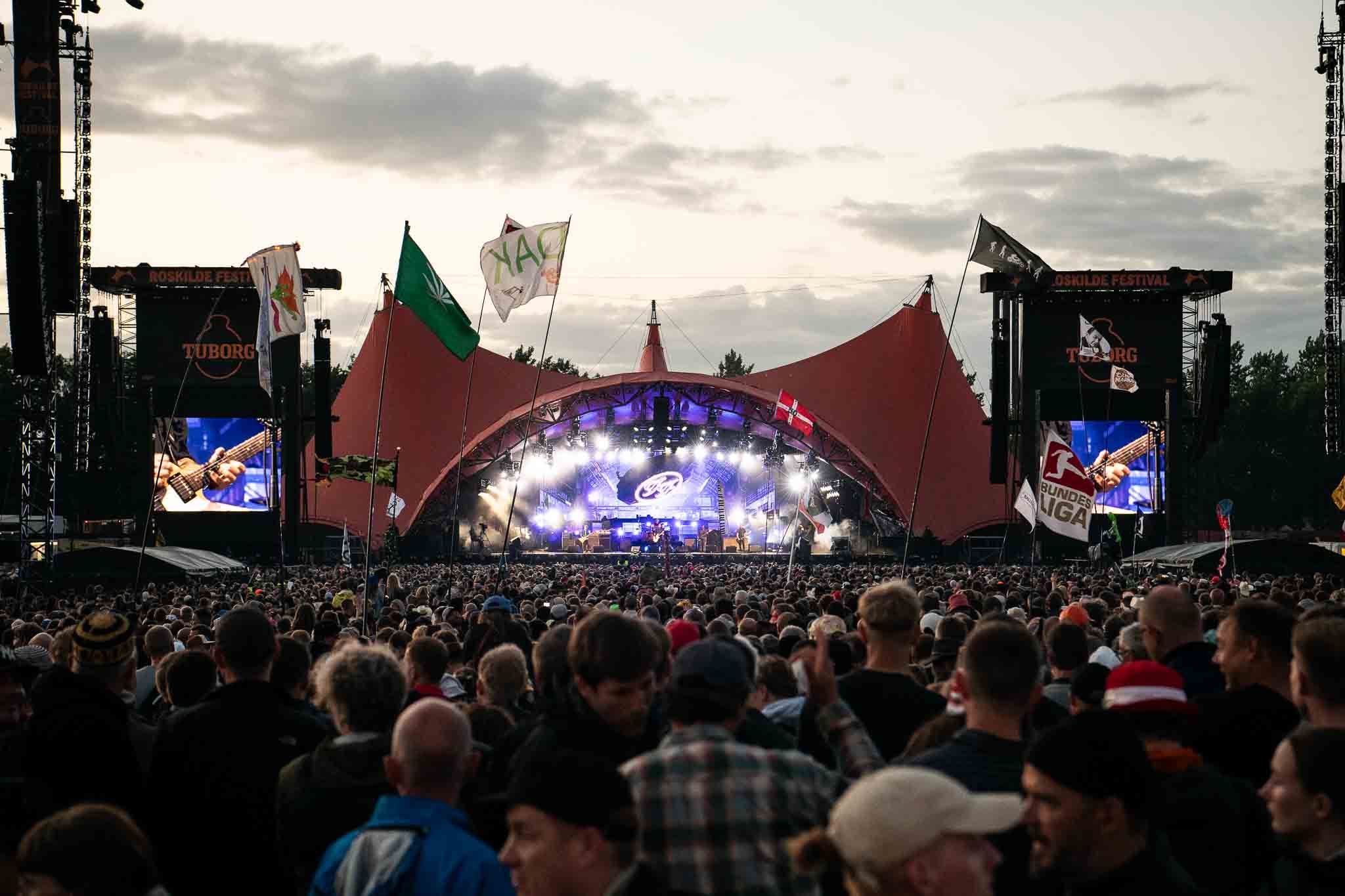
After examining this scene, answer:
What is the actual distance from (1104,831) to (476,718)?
291 cm


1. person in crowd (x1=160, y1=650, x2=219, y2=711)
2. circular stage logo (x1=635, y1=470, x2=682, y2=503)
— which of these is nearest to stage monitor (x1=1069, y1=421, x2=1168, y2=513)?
circular stage logo (x1=635, y1=470, x2=682, y2=503)

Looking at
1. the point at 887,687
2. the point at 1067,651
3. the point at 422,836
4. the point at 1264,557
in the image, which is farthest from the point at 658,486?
the point at 422,836

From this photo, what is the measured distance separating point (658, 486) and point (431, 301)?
44073mm

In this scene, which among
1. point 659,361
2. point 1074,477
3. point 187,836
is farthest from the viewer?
point 659,361

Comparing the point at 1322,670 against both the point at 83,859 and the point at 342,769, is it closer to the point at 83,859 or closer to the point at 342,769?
the point at 342,769

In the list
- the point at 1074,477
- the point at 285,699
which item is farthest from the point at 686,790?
the point at 1074,477

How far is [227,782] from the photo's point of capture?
4.95m

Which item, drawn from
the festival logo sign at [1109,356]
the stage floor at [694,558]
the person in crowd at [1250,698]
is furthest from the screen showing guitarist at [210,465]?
the person in crowd at [1250,698]

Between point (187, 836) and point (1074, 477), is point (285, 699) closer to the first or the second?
point (187, 836)

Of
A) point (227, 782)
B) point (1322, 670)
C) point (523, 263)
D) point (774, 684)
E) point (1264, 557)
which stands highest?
point (523, 263)

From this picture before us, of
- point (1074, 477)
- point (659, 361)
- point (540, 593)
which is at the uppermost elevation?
point (659, 361)

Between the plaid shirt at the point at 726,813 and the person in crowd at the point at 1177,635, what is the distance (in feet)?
9.09

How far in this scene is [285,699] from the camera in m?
5.38

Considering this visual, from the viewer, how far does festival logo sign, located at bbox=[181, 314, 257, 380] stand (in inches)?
1790
